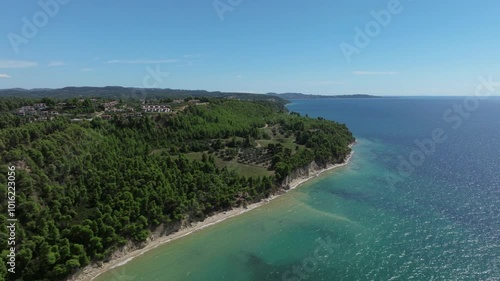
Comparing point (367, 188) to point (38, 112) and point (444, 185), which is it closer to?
point (444, 185)

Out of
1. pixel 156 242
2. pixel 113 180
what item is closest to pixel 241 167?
pixel 113 180

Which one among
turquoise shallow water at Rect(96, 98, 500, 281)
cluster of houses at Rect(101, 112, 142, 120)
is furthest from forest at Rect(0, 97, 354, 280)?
cluster of houses at Rect(101, 112, 142, 120)

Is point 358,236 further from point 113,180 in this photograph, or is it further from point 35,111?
point 35,111

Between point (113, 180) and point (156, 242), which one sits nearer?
point (156, 242)

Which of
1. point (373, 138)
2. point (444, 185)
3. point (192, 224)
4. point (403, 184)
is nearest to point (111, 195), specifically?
point (192, 224)

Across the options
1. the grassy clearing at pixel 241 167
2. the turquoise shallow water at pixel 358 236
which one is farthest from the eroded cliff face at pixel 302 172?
the grassy clearing at pixel 241 167

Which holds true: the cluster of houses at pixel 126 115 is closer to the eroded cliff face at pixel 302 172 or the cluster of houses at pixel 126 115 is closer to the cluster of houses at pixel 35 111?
the cluster of houses at pixel 35 111

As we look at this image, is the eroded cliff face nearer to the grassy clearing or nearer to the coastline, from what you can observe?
the coastline
